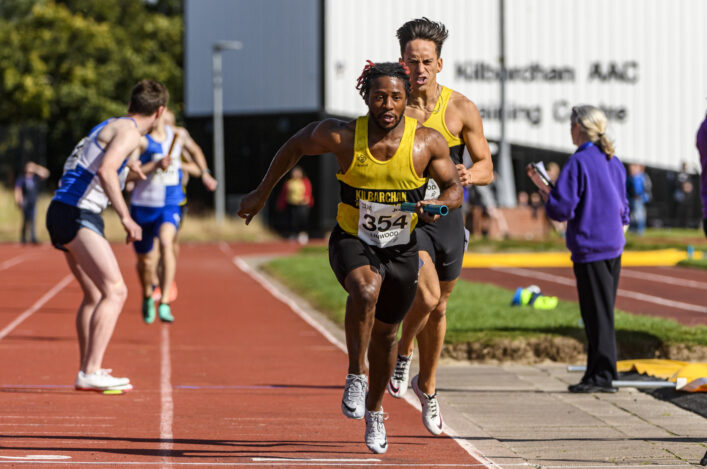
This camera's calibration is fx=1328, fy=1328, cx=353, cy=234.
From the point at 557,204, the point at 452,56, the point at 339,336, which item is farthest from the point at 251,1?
the point at 557,204

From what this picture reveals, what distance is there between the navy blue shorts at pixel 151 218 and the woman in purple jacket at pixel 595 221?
4595mm

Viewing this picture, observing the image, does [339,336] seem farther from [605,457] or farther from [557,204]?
[605,457]

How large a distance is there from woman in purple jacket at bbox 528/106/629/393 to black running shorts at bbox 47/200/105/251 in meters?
2.97

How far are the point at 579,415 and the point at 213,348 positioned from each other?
433cm

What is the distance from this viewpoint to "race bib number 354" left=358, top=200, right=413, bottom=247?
630 centimetres

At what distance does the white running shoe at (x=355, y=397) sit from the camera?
6414 millimetres

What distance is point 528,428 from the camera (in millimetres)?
7625

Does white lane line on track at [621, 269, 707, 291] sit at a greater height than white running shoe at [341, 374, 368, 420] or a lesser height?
lesser

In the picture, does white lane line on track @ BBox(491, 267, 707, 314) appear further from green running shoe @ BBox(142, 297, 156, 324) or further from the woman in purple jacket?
green running shoe @ BBox(142, 297, 156, 324)

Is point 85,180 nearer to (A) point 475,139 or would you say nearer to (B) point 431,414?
(A) point 475,139

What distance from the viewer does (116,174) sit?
28.1 feet

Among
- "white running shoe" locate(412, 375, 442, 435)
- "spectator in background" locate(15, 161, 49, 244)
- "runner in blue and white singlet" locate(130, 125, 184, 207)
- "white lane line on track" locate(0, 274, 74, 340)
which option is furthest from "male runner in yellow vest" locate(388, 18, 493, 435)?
"spectator in background" locate(15, 161, 49, 244)

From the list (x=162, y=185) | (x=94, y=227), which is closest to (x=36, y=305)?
(x=162, y=185)

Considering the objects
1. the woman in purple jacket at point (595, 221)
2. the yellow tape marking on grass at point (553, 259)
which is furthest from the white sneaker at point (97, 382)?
the yellow tape marking on grass at point (553, 259)
